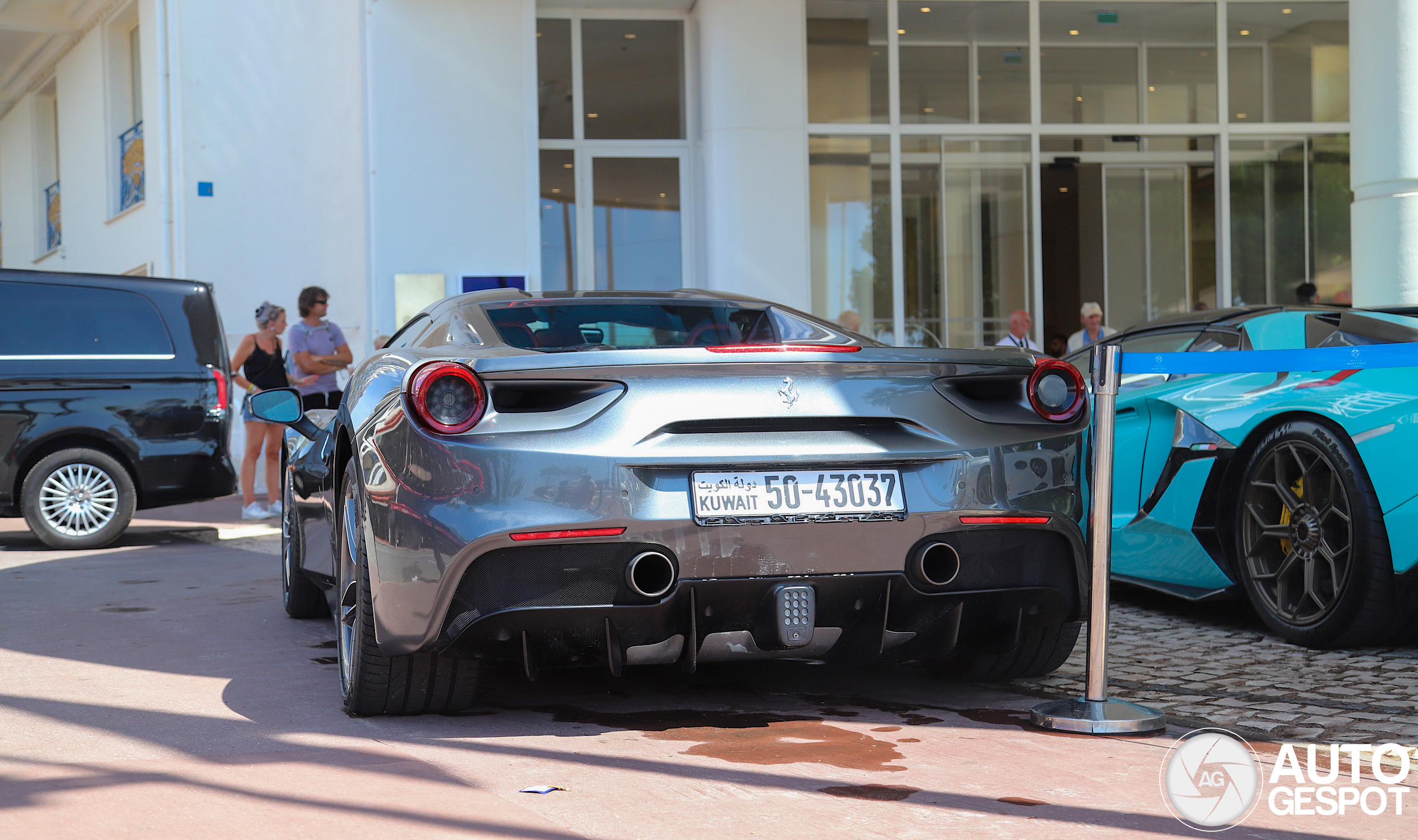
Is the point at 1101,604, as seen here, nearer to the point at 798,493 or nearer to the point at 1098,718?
the point at 1098,718

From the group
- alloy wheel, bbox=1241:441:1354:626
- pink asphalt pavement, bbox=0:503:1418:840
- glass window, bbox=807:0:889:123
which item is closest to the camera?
pink asphalt pavement, bbox=0:503:1418:840

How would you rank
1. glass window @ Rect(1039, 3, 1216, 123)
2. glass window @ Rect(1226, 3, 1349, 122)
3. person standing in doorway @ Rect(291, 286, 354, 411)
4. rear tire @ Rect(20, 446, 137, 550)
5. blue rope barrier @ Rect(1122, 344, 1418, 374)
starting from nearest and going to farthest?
blue rope barrier @ Rect(1122, 344, 1418, 374) < rear tire @ Rect(20, 446, 137, 550) < person standing in doorway @ Rect(291, 286, 354, 411) < glass window @ Rect(1039, 3, 1216, 123) < glass window @ Rect(1226, 3, 1349, 122)

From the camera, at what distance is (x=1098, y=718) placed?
3543 millimetres

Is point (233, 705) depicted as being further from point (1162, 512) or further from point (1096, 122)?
point (1096, 122)

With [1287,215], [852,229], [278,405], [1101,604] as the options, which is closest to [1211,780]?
[1101,604]

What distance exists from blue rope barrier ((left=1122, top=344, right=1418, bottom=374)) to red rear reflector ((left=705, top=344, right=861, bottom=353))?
2.71 feet

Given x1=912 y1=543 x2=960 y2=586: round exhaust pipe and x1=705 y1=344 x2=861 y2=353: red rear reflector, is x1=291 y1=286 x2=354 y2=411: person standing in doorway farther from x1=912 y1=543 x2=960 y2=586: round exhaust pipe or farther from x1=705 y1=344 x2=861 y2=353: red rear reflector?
x1=912 y1=543 x2=960 y2=586: round exhaust pipe

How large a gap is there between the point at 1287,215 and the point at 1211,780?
13.2m

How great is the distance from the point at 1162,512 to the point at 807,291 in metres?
7.79

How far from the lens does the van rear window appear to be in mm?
8938

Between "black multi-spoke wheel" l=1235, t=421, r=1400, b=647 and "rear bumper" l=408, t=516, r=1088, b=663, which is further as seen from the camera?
"black multi-spoke wheel" l=1235, t=421, r=1400, b=647

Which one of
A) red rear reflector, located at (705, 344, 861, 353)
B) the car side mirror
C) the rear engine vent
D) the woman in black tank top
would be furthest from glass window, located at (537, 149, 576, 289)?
the rear engine vent

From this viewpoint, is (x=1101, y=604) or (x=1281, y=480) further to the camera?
(x=1281, y=480)

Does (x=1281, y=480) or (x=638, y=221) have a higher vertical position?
(x=638, y=221)
